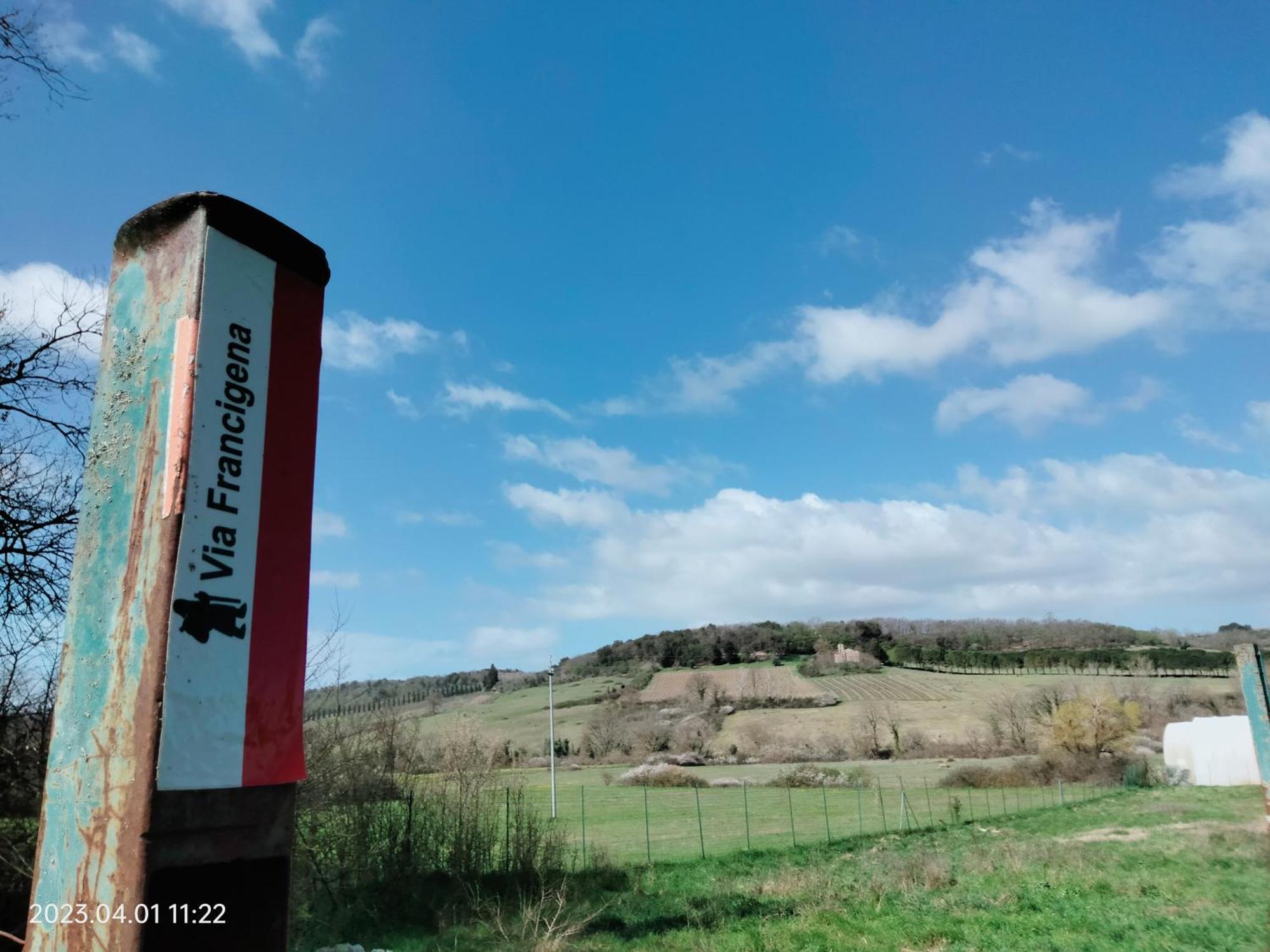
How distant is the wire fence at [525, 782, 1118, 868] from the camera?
26.1 m

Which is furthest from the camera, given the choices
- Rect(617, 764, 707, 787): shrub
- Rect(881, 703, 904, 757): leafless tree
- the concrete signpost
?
Rect(881, 703, 904, 757): leafless tree

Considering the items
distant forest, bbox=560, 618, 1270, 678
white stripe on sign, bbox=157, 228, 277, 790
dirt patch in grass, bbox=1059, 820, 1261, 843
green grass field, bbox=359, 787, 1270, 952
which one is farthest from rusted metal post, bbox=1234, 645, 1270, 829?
distant forest, bbox=560, 618, 1270, 678

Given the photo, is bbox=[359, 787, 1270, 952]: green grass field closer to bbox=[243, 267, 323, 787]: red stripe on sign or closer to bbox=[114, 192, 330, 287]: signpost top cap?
bbox=[243, 267, 323, 787]: red stripe on sign

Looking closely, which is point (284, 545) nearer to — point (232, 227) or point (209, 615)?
point (209, 615)

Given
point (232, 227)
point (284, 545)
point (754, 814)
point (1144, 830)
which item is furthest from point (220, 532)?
point (754, 814)

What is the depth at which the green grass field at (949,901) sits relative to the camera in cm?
1038

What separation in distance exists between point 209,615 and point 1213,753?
150 feet

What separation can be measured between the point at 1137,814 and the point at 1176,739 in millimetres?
17739

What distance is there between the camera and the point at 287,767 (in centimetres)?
228

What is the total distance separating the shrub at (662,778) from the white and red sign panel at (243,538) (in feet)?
169

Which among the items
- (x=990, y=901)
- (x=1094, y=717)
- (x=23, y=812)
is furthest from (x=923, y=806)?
(x=23, y=812)

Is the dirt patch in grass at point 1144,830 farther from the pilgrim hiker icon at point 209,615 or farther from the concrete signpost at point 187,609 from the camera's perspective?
the pilgrim hiker icon at point 209,615

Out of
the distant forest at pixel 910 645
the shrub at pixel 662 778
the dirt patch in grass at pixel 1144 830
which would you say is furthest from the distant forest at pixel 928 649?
the dirt patch in grass at pixel 1144 830

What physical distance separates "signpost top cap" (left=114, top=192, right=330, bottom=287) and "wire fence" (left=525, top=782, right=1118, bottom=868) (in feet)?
52.9
